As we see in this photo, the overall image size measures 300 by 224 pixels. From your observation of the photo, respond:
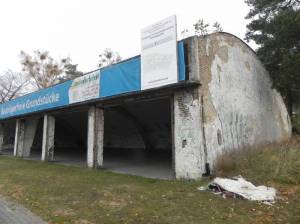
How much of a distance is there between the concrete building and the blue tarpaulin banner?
0.12ft

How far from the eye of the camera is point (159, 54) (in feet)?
31.3

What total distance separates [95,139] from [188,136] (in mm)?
5138

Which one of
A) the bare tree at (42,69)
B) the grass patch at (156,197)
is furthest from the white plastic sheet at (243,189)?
the bare tree at (42,69)

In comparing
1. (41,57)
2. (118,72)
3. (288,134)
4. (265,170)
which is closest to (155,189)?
(265,170)

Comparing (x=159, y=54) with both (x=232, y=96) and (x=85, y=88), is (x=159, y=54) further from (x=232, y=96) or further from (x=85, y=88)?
(x=85, y=88)

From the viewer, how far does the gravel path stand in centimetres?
523

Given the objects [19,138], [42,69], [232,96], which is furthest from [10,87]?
[232,96]

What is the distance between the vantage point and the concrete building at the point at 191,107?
890 cm

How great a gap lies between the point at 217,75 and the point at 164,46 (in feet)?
6.94

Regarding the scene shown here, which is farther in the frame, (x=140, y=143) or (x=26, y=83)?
(x=26, y=83)

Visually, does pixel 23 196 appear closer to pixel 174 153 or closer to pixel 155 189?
pixel 155 189

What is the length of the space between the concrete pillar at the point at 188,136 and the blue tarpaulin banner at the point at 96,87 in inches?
28.8

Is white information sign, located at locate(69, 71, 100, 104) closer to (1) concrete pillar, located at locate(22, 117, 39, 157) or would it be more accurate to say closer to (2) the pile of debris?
(2) the pile of debris

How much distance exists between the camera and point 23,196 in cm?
738
